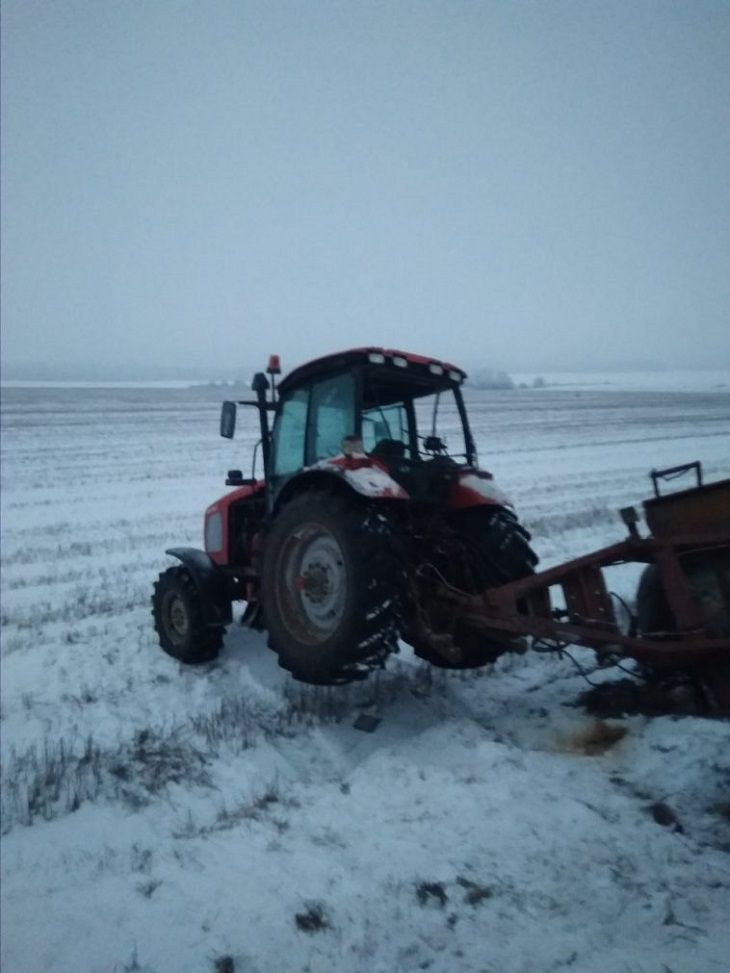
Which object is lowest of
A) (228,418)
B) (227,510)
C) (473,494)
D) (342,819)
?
(342,819)

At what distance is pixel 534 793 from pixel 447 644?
0.84 meters

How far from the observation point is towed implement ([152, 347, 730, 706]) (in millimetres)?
2900

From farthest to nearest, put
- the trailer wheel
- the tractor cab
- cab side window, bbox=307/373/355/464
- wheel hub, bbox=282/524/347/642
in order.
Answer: cab side window, bbox=307/373/355/464 < the tractor cab < wheel hub, bbox=282/524/347/642 < the trailer wheel

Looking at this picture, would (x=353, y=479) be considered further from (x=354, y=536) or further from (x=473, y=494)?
(x=473, y=494)

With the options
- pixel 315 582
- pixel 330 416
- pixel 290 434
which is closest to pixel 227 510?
pixel 290 434

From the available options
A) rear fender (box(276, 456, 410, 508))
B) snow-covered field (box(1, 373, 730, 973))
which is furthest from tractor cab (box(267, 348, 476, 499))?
snow-covered field (box(1, 373, 730, 973))

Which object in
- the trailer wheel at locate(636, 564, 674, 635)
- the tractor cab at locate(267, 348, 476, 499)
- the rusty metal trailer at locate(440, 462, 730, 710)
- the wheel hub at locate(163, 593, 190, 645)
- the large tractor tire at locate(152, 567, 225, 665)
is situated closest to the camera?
the rusty metal trailer at locate(440, 462, 730, 710)

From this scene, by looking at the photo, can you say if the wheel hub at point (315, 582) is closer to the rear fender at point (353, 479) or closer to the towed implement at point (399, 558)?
the towed implement at point (399, 558)

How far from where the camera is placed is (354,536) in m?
3.07

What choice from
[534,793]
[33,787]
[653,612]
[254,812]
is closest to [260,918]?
[254,812]

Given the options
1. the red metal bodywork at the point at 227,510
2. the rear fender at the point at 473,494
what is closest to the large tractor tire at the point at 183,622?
the red metal bodywork at the point at 227,510

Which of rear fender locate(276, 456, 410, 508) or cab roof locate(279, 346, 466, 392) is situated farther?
cab roof locate(279, 346, 466, 392)

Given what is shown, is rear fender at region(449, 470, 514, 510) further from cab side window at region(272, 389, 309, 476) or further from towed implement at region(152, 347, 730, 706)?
cab side window at region(272, 389, 309, 476)

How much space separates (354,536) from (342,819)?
4.55 ft
